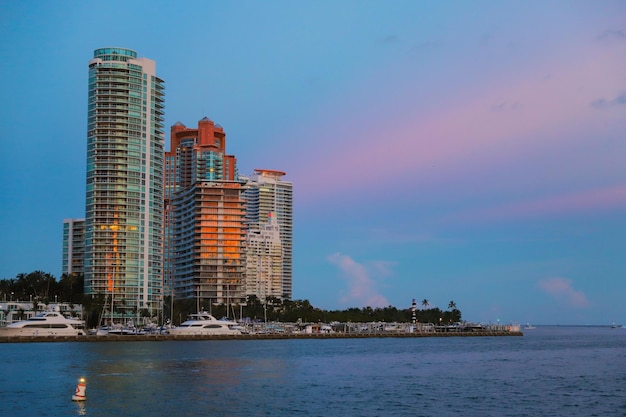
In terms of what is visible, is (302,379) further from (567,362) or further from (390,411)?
(567,362)

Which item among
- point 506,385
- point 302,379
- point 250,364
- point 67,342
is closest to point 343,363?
point 250,364

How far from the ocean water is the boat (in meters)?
64.3

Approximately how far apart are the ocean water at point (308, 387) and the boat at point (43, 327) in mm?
64285

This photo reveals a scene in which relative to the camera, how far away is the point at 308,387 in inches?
3100

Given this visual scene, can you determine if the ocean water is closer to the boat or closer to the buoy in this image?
the buoy

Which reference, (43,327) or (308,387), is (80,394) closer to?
(308,387)

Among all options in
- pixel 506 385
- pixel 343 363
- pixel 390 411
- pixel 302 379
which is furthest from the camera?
pixel 343 363

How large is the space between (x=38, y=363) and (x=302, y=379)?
147 ft

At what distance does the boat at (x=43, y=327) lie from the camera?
180 m

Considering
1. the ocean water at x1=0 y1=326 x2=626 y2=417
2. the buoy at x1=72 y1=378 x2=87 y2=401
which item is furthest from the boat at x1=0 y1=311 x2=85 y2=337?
the buoy at x1=72 y1=378 x2=87 y2=401

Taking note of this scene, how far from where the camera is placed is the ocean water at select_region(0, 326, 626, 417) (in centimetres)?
6138

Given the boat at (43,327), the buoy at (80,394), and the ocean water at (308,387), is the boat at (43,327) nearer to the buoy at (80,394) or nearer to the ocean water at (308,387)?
the ocean water at (308,387)

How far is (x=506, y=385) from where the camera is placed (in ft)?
266

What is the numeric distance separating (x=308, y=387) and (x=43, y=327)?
404ft
